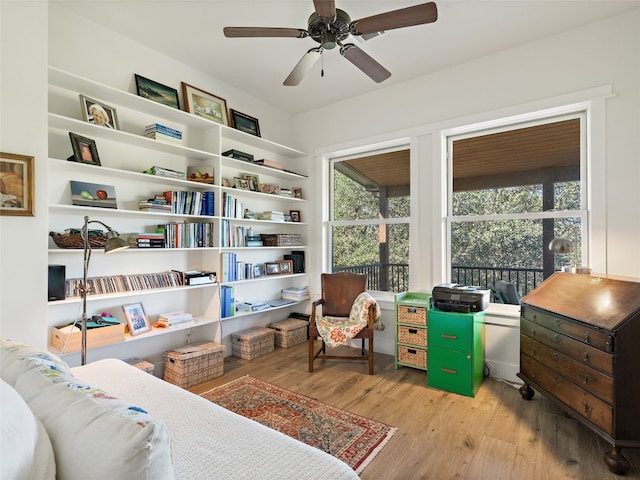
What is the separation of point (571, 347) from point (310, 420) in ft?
5.68

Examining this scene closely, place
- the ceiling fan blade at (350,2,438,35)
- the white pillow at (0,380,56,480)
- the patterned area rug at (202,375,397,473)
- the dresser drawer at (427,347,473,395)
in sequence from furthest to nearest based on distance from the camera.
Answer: the dresser drawer at (427,347,473,395)
the patterned area rug at (202,375,397,473)
the ceiling fan blade at (350,2,438,35)
the white pillow at (0,380,56,480)

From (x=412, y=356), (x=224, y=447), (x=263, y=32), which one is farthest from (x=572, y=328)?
(x=263, y=32)

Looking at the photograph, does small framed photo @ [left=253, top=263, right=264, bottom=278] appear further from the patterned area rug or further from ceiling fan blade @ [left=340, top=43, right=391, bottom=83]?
ceiling fan blade @ [left=340, top=43, right=391, bottom=83]

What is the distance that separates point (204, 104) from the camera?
11.2ft

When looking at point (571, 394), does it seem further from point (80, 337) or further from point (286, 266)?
point (80, 337)

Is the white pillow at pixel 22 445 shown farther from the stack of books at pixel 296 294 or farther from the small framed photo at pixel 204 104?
the stack of books at pixel 296 294

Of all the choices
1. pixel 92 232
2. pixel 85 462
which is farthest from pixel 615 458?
pixel 92 232

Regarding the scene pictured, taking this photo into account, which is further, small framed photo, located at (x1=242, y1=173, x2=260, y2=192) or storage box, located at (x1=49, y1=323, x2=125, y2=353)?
small framed photo, located at (x1=242, y1=173, x2=260, y2=192)

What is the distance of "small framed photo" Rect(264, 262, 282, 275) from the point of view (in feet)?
12.9

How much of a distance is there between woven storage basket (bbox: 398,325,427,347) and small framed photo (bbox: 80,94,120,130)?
3021mm

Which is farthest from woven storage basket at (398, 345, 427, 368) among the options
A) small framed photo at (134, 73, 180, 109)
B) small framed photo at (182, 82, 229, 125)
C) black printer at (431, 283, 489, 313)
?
small framed photo at (134, 73, 180, 109)

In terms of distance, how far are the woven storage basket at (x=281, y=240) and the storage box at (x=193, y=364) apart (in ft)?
4.32

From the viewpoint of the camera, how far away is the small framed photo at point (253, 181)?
3.77 metres

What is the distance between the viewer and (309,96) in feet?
13.0
